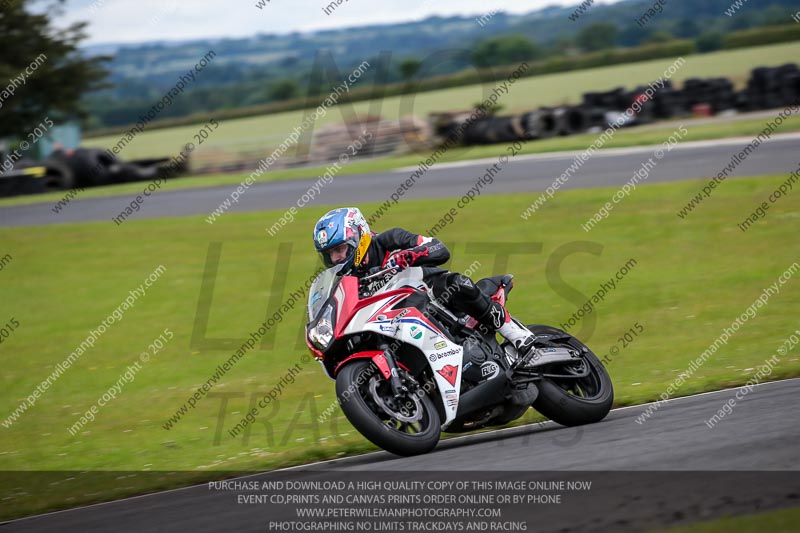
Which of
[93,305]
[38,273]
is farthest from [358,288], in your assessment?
[38,273]

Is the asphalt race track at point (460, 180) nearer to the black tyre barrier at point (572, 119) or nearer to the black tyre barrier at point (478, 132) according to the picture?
the black tyre barrier at point (478, 132)

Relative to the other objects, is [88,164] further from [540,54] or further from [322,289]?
[540,54]

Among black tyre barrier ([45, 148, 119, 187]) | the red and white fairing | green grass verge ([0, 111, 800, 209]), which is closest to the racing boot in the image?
the red and white fairing

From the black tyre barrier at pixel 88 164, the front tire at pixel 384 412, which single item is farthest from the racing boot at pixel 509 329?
the black tyre barrier at pixel 88 164

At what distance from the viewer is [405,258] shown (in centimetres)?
657

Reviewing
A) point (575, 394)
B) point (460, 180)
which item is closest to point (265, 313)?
point (575, 394)

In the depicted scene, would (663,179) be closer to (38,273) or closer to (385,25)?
(38,273)

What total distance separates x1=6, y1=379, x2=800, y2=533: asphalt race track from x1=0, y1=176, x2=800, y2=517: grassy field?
2.60 feet
